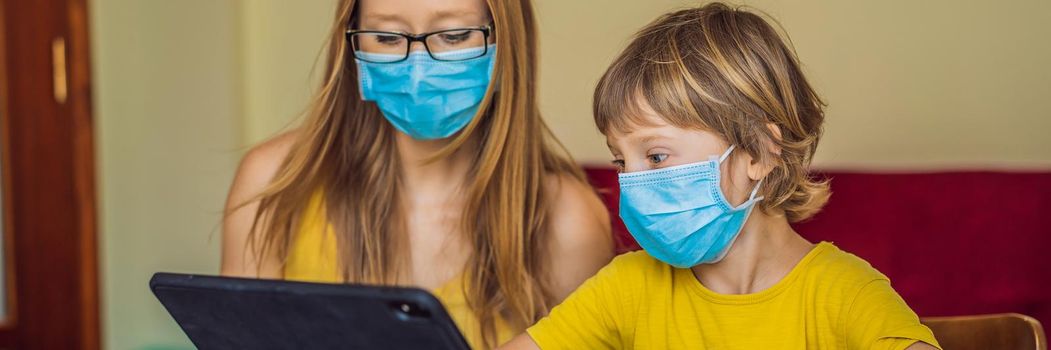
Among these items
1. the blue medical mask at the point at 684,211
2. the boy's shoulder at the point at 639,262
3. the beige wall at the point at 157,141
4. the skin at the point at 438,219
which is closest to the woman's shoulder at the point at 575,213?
the skin at the point at 438,219

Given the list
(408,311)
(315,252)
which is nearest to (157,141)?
(315,252)

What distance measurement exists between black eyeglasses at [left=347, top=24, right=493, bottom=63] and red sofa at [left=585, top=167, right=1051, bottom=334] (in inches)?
23.5

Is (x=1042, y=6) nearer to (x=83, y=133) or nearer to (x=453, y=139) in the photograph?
(x=453, y=139)

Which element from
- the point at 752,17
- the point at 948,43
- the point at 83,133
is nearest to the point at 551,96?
the point at 948,43

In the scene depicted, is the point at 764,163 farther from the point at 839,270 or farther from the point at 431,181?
the point at 431,181

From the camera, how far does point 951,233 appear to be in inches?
99.3

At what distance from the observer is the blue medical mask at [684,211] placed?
5.09 ft

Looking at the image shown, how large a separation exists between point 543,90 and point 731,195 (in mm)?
1788

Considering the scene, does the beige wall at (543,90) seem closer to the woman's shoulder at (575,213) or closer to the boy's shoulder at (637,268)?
the woman's shoulder at (575,213)

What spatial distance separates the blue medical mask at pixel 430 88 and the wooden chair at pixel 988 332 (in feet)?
2.33

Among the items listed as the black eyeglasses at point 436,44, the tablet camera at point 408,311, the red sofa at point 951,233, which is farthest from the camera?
the red sofa at point 951,233

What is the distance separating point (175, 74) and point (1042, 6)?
236 cm

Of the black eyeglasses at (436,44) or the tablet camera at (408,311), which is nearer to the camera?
the tablet camera at (408,311)

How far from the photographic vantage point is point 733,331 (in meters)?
1.61
